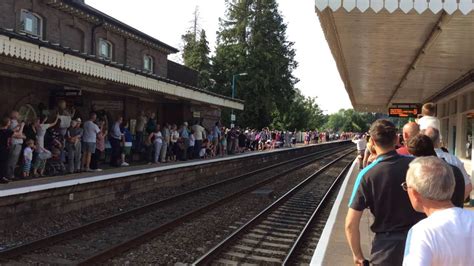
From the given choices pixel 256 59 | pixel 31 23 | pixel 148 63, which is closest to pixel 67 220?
pixel 31 23

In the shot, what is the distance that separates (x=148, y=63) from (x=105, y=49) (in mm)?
4449

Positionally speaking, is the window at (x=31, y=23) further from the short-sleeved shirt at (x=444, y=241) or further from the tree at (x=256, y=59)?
the tree at (x=256, y=59)

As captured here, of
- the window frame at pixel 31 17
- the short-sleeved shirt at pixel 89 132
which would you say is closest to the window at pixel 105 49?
the window frame at pixel 31 17

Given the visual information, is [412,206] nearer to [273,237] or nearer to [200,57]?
[273,237]

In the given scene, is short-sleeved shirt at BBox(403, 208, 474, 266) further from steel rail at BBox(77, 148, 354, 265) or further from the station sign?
the station sign

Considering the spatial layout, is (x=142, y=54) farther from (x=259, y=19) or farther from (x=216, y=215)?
(x=259, y=19)

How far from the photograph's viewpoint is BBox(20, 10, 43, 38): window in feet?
56.7

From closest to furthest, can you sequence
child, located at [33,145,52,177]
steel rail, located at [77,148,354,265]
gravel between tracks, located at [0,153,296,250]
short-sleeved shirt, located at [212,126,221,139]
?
1. steel rail, located at [77,148,354,265]
2. gravel between tracks, located at [0,153,296,250]
3. child, located at [33,145,52,177]
4. short-sleeved shirt, located at [212,126,221,139]

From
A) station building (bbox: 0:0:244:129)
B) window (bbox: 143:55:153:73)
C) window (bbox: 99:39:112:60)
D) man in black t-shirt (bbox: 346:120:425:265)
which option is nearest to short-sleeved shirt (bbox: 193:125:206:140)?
station building (bbox: 0:0:244:129)

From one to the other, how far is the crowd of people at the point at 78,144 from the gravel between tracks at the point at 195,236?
430 centimetres

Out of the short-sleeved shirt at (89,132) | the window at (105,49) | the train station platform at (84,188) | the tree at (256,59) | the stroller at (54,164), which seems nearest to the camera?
the train station platform at (84,188)

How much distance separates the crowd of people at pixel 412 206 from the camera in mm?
1998

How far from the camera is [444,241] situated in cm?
199

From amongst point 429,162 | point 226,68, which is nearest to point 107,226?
point 429,162
